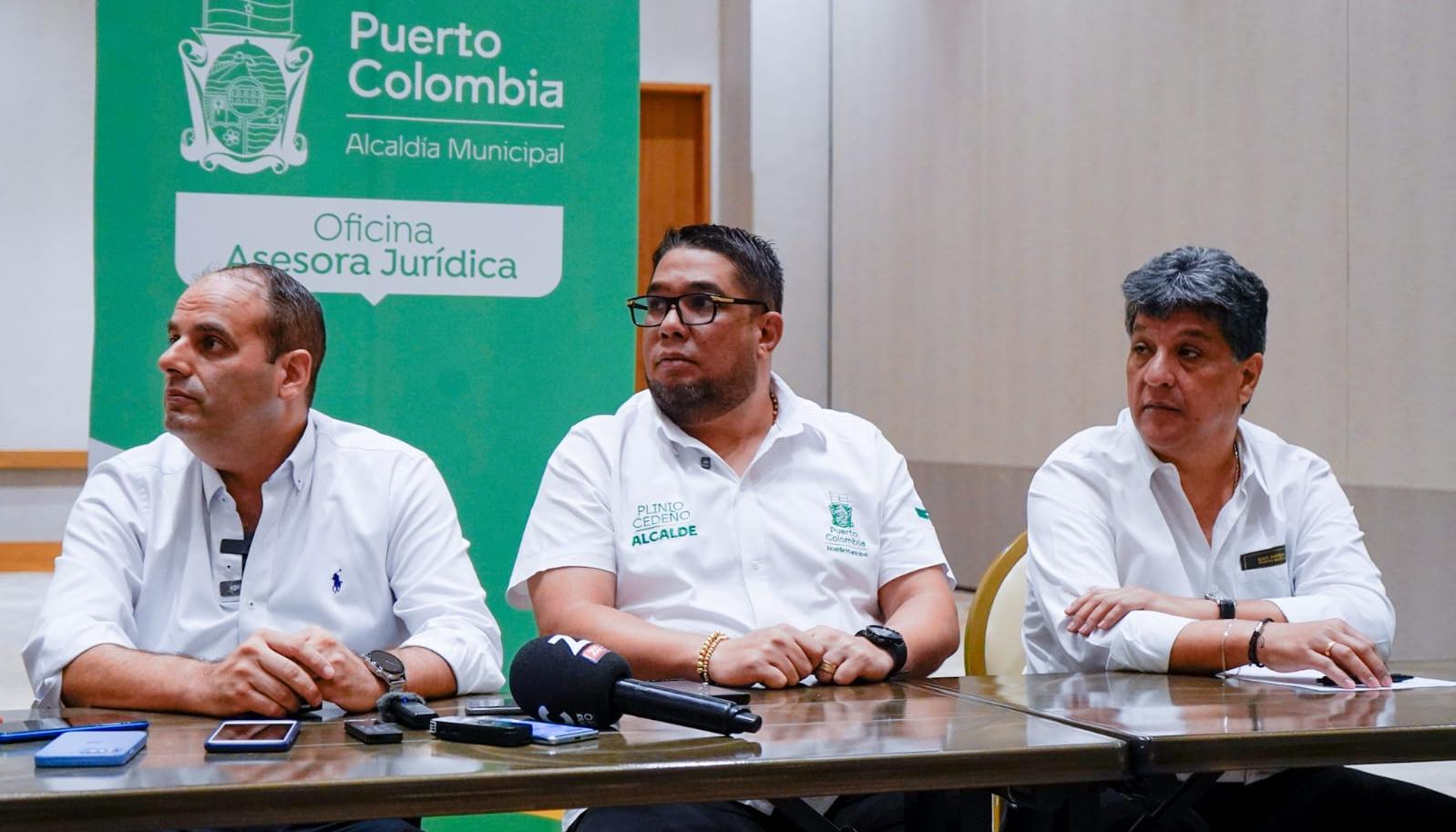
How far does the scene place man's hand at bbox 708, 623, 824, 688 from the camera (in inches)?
76.0

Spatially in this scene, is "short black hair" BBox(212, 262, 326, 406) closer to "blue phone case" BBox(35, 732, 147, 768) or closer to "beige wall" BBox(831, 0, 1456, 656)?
"blue phone case" BBox(35, 732, 147, 768)

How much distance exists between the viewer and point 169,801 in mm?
1182

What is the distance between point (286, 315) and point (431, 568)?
0.49 m

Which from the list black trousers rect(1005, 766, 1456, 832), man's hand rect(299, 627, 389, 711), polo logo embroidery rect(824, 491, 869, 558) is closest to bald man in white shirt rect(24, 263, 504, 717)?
man's hand rect(299, 627, 389, 711)

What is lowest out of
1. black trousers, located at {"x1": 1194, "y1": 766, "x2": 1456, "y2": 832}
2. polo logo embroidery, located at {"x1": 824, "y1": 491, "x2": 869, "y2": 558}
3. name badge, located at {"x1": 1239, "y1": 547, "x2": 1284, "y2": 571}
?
black trousers, located at {"x1": 1194, "y1": 766, "x2": 1456, "y2": 832}

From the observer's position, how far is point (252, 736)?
144 centimetres

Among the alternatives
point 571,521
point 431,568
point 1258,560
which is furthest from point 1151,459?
point 431,568

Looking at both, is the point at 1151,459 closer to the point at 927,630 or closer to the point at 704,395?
the point at 927,630

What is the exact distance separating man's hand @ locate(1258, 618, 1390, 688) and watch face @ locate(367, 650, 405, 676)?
124 centimetres

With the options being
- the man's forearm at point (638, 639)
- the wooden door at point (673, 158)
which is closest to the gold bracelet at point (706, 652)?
the man's forearm at point (638, 639)

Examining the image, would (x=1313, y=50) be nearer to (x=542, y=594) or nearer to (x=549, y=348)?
(x=549, y=348)

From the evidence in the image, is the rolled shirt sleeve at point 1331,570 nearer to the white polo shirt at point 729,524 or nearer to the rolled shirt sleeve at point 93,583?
the white polo shirt at point 729,524

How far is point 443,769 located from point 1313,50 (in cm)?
475

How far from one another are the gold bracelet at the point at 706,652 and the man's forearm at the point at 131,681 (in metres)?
0.70
